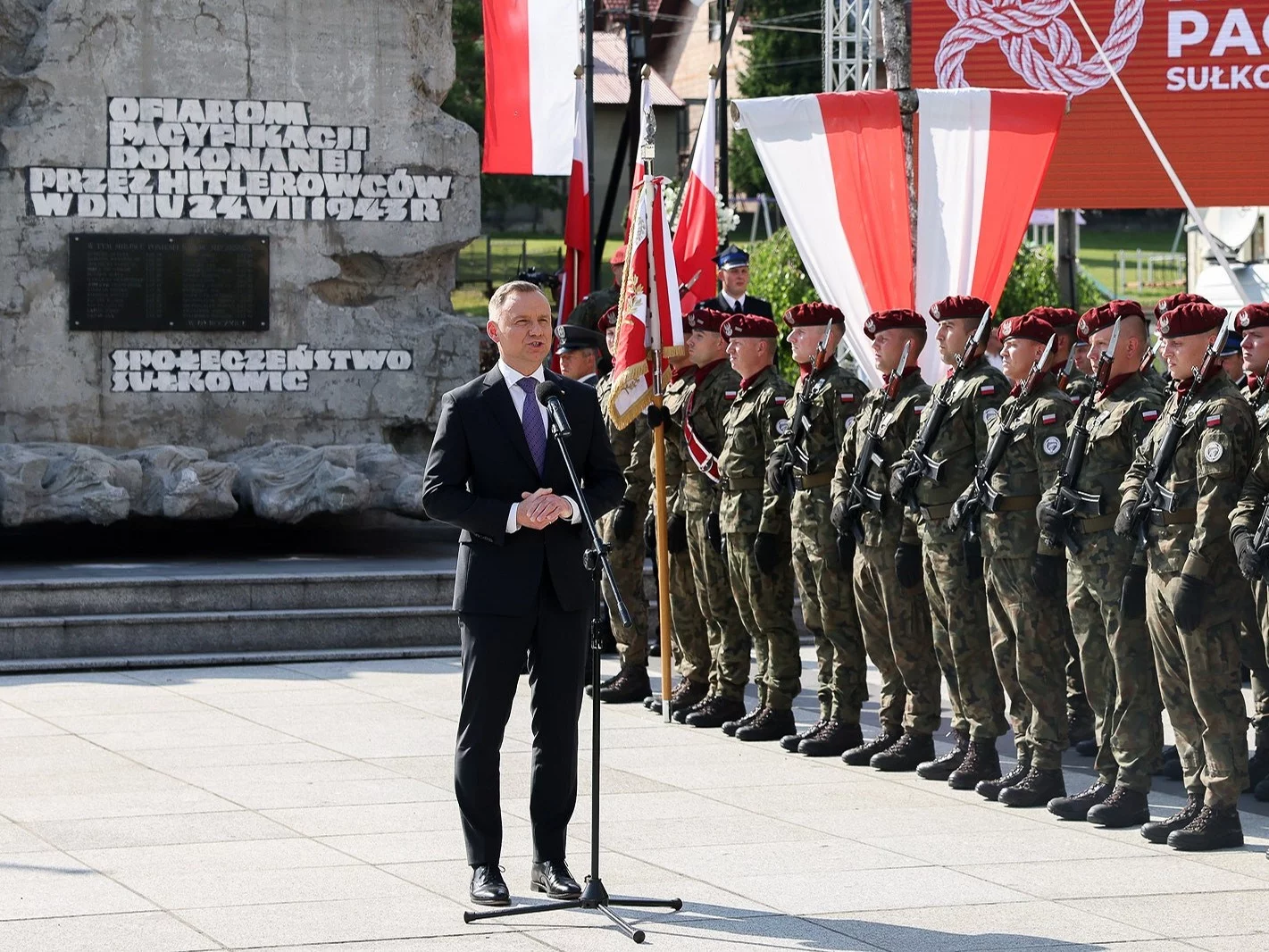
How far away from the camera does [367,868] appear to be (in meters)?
6.35

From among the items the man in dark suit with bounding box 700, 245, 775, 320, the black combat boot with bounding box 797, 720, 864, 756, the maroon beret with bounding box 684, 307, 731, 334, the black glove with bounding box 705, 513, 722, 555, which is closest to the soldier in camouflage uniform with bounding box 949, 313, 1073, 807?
the black combat boot with bounding box 797, 720, 864, 756

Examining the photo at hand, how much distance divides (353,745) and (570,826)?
74.0 inches

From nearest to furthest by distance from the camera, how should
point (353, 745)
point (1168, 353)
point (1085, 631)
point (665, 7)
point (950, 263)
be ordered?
1. point (1168, 353)
2. point (1085, 631)
3. point (353, 745)
4. point (950, 263)
5. point (665, 7)

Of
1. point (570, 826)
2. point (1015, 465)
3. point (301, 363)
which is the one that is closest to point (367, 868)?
point (570, 826)

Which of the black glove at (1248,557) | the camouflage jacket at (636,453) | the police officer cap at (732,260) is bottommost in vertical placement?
the black glove at (1248,557)

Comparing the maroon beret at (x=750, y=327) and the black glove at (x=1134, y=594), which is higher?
the maroon beret at (x=750, y=327)

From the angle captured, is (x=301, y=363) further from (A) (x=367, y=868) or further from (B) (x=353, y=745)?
(A) (x=367, y=868)

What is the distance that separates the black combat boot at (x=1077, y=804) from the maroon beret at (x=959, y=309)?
1.91 meters

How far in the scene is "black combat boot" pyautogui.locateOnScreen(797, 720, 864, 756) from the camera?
8.47 metres

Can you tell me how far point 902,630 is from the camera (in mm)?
8164

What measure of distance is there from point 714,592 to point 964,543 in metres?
1.84

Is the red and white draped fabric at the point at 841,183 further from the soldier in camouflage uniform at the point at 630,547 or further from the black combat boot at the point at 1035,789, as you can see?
the black combat boot at the point at 1035,789

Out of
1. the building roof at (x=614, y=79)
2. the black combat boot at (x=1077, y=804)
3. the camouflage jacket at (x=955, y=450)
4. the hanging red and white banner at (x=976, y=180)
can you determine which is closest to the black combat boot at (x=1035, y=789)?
the black combat boot at (x=1077, y=804)

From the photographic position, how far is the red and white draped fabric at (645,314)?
30.9ft
